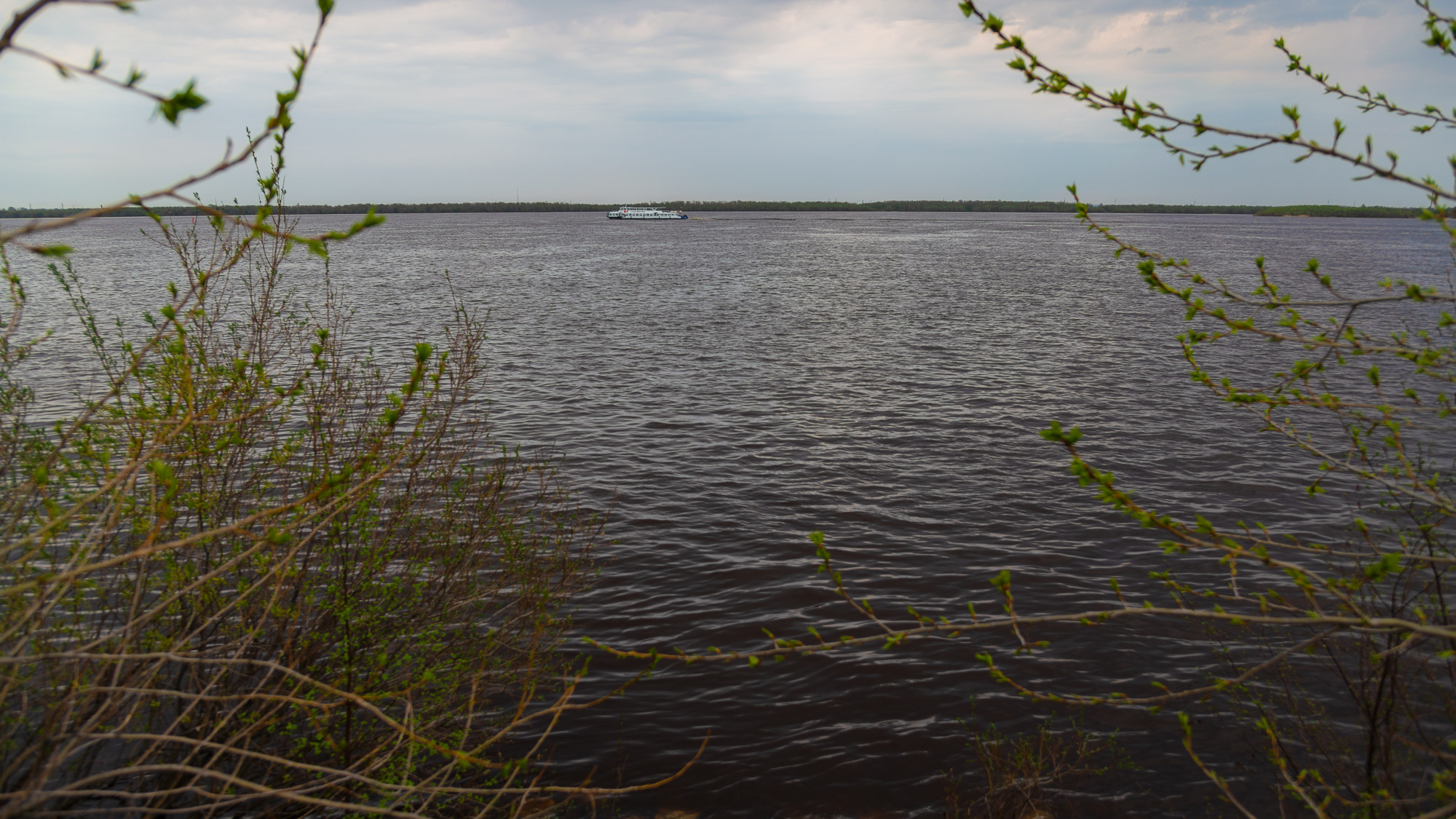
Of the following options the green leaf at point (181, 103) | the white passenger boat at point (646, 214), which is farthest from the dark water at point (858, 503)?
the white passenger boat at point (646, 214)

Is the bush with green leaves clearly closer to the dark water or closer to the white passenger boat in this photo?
the dark water

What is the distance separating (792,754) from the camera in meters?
7.86

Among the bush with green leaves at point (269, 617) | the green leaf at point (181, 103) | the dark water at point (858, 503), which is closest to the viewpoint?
the green leaf at point (181, 103)

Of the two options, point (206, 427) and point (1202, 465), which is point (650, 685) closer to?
point (206, 427)

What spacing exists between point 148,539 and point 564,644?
23.1 feet

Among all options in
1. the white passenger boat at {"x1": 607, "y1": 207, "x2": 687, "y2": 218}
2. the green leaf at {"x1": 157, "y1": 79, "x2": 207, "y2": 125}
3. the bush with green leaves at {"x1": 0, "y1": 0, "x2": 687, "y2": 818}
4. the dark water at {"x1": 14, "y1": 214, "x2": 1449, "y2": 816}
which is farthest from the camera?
the white passenger boat at {"x1": 607, "y1": 207, "x2": 687, "y2": 218}

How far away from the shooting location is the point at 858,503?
1403 cm

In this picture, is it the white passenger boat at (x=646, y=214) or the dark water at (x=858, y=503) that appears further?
the white passenger boat at (x=646, y=214)

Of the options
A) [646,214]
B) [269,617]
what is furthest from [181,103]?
[646,214]

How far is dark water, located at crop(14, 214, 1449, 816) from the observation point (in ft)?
26.1

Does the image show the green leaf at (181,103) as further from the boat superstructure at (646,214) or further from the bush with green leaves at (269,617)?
the boat superstructure at (646,214)

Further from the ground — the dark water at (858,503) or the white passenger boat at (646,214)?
the white passenger boat at (646,214)

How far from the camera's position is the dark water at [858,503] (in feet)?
26.1

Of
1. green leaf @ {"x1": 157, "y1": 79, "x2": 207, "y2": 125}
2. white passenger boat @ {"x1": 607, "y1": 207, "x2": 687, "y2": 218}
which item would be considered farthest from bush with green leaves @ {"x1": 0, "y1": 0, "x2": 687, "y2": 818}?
white passenger boat @ {"x1": 607, "y1": 207, "x2": 687, "y2": 218}
